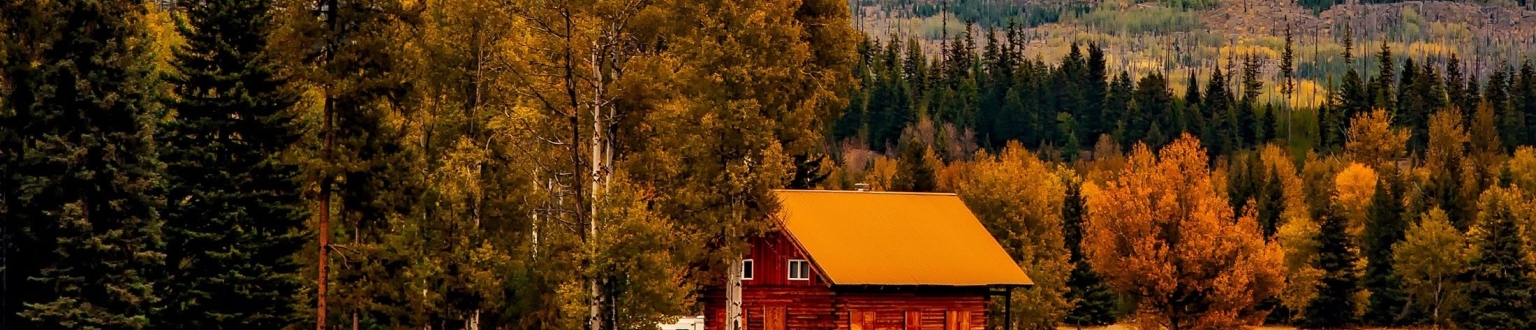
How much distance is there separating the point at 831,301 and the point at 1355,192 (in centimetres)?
9746

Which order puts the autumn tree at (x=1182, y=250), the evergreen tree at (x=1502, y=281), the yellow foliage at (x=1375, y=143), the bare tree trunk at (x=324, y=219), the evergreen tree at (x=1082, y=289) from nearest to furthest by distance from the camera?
the bare tree trunk at (x=324, y=219) → the autumn tree at (x=1182, y=250) → the evergreen tree at (x=1502, y=281) → the evergreen tree at (x=1082, y=289) → the yellow foliage at (x=1375, y=143)

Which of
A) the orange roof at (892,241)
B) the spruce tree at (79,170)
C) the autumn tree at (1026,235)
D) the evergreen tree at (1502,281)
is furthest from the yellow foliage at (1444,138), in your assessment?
the spruce tree at (79,170)

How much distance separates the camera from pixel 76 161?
4359 centimetres

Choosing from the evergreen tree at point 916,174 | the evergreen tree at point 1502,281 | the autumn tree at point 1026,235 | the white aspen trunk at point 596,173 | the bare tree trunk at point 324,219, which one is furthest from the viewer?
the evergreen tree at point 916,174

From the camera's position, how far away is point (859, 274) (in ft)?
196

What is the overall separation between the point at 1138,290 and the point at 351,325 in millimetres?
31182

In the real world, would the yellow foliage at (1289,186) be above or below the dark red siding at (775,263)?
below

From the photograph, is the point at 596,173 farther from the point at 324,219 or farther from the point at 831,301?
the point at 831,301

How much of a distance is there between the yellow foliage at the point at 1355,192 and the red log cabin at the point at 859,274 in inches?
3239

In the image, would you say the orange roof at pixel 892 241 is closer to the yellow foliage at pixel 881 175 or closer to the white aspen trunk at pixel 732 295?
the white aspen trunk at pixel 732 295

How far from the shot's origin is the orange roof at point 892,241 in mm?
60562

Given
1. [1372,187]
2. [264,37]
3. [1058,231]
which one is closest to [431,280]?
[264,37]

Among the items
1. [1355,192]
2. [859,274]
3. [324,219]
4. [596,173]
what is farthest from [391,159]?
[1355,192]

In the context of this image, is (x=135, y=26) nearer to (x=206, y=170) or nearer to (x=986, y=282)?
(x=206, y=170)
